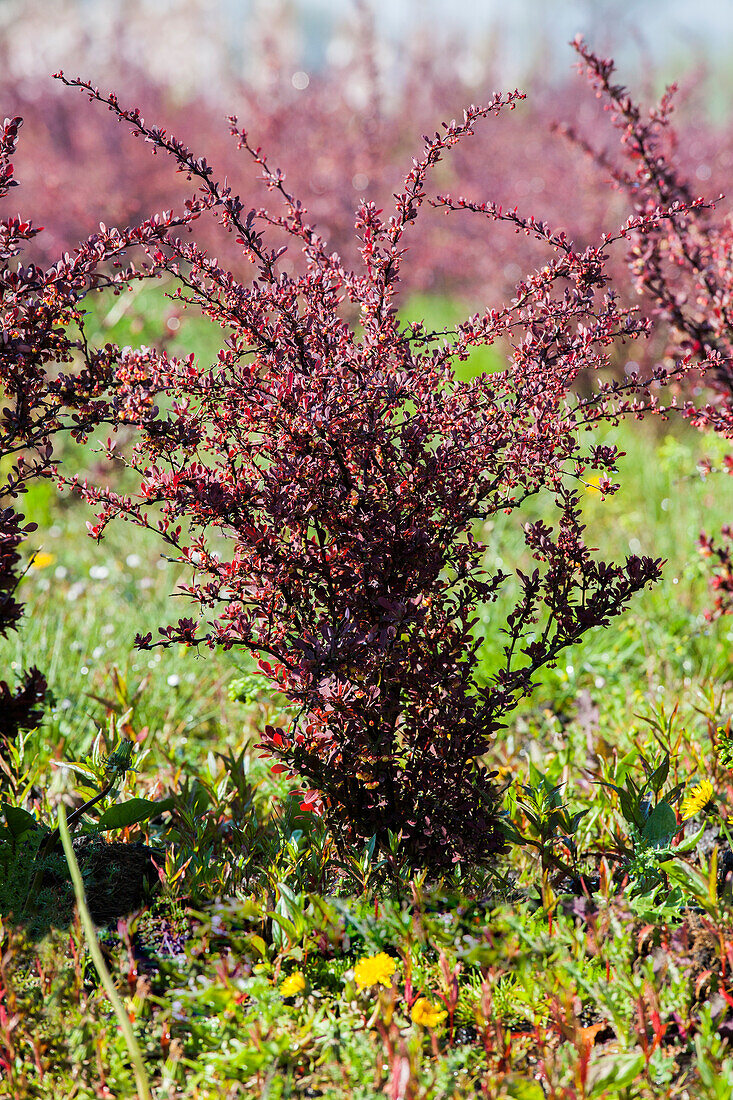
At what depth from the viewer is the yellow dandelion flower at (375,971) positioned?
195 centimetres

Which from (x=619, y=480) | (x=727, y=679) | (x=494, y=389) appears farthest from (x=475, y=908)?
(x=619, y=480)

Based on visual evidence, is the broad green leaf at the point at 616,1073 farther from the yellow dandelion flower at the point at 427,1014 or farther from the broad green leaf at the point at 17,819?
the broad green leaf at the point at 17,819

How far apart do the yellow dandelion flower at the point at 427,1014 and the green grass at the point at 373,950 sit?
0.05 feet

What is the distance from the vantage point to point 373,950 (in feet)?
6.63

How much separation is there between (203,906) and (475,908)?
0.66 metres

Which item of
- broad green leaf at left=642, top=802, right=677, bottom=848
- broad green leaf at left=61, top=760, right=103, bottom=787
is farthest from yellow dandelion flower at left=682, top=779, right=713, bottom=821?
broad green leaf at left=61, top=760, right=103, bottom=787

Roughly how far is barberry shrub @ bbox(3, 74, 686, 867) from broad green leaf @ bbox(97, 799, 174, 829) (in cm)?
41

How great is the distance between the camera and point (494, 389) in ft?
7.49

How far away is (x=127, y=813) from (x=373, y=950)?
2.40ft

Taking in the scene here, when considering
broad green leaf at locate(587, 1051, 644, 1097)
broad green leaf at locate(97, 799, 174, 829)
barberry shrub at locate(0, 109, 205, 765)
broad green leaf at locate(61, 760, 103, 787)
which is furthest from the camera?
broad green leaf at locate(61, 760, 103, 787)

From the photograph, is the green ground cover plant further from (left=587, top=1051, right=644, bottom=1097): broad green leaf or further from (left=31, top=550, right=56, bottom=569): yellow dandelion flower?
(left=31, top=550, right=56, bottom=569): yellow dandelion flower

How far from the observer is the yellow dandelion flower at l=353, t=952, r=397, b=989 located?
1.95 metres

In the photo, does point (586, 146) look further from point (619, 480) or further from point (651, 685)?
point (619, 480)

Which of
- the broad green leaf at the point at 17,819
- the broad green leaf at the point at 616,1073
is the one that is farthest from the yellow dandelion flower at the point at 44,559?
the broad green leaf at the point at 616,1073
